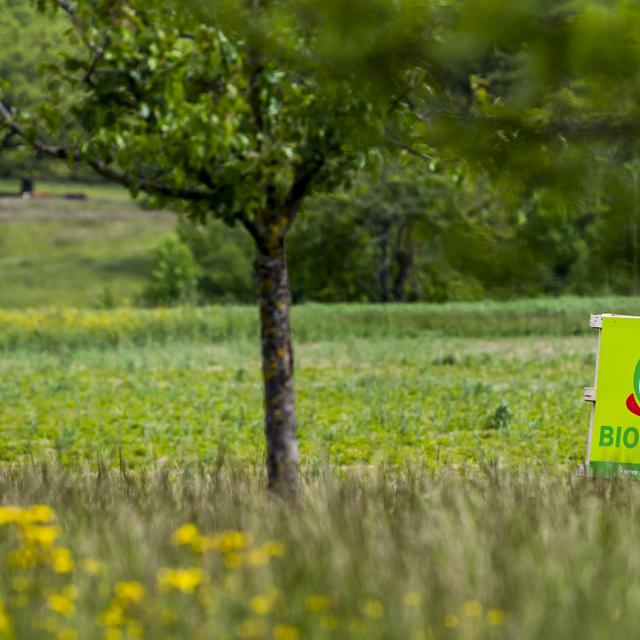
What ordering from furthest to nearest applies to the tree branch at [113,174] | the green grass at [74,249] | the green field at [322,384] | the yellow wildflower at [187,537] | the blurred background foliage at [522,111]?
the green grass at [74,249], the green field at [322,384], the tree branch at [113,174], the blurred background foliage at [522,111], the yellow wildflower at [187,537]

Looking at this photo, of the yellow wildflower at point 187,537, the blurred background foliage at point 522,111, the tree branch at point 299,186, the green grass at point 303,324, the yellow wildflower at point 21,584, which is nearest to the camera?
the yellow wildflower at point 21,584

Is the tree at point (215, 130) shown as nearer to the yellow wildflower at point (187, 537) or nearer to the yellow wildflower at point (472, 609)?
the yellow wildflower at point (187, 537)

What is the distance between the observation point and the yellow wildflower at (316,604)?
3.38 m

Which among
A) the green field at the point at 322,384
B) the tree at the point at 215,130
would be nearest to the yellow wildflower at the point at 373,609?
the green field at the point at 322,384

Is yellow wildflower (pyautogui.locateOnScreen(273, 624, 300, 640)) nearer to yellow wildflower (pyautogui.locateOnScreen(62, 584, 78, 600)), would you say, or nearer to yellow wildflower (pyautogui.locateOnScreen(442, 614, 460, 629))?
yellow wildflower (pyautogui.locateOnScreen(442, 614, 460, 629))

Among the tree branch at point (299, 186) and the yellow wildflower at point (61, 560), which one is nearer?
the yellow wildflower at point (61, 560)

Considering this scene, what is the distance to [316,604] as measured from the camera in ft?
11.1

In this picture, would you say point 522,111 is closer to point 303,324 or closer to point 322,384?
point 322,384

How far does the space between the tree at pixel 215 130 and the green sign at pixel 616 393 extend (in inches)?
76.1

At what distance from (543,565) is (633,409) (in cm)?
412

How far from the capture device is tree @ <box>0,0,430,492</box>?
25.8ft

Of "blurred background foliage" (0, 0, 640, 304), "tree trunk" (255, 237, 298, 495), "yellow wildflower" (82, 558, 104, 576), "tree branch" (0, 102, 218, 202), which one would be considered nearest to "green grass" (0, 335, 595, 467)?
"tree trunk" (255, 237, 298, 495)

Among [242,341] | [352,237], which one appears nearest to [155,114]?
[242,341]

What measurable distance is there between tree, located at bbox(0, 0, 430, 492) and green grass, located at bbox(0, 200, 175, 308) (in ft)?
219
